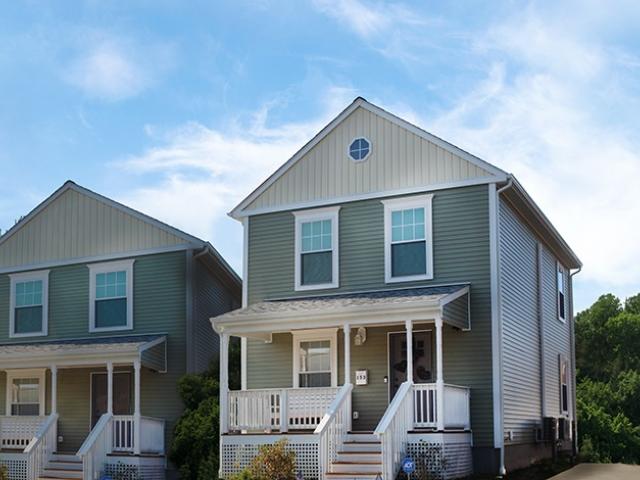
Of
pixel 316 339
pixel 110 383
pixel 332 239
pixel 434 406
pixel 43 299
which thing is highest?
pixel 332 239

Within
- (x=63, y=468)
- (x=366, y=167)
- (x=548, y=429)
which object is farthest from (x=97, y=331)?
(x=548, y=429)

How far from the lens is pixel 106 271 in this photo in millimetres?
26031

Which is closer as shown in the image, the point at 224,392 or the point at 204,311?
the point at 224,392

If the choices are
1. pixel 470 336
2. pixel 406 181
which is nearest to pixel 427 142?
pixel 406 181

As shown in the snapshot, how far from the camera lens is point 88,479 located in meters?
22.2

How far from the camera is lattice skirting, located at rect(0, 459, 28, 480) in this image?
2345 cm

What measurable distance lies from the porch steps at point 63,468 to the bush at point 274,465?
6497 millimetres

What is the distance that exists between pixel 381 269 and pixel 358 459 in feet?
15.2

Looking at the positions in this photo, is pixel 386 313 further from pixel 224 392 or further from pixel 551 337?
pixel 551 337


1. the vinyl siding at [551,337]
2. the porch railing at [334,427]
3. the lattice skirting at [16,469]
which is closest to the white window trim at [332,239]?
the porch railing at [334,427]

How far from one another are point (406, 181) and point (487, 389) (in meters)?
4.81

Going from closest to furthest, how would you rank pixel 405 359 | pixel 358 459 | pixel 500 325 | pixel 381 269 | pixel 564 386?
1. pixel 358 459
2. pixel 500 325
3. pixel 405 359
4. pixel 381 269
5. pixel 564 386

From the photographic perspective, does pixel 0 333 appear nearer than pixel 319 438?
No

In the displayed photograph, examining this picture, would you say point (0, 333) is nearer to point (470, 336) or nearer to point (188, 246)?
point (188, 246)
